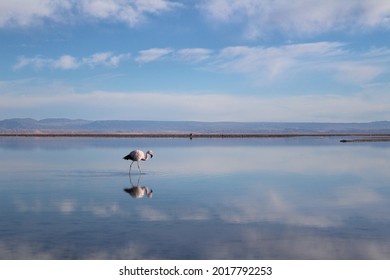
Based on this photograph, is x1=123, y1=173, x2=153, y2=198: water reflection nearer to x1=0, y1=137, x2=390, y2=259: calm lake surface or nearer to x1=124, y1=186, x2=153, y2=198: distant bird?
x1=124, y1=186, x2=153, y2=198: distant bird

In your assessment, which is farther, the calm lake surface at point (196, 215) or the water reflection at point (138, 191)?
the water reflection at point (138, 191)

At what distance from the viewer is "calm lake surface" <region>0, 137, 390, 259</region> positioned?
29.5 feet

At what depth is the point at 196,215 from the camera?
1187cm

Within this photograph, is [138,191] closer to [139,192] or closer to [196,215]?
[139,192]

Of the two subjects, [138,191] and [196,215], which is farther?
[138,191]

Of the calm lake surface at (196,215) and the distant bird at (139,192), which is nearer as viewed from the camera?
the calm lake surface at (196,215)

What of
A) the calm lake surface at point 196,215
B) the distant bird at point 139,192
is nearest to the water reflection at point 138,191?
the distant bird at point 139,192

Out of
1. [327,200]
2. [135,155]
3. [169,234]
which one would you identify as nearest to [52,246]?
[169,234]

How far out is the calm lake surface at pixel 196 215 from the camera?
8977 mm

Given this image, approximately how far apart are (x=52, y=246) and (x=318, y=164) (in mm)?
17285

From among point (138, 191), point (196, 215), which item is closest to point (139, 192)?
point (138, 191)

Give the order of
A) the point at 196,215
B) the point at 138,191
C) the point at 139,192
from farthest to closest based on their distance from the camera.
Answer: the point at 138,191 → the point at 139,192 → the point at 196,215

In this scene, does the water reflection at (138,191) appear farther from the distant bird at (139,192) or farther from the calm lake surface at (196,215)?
the calm lake surface at (196,215)
